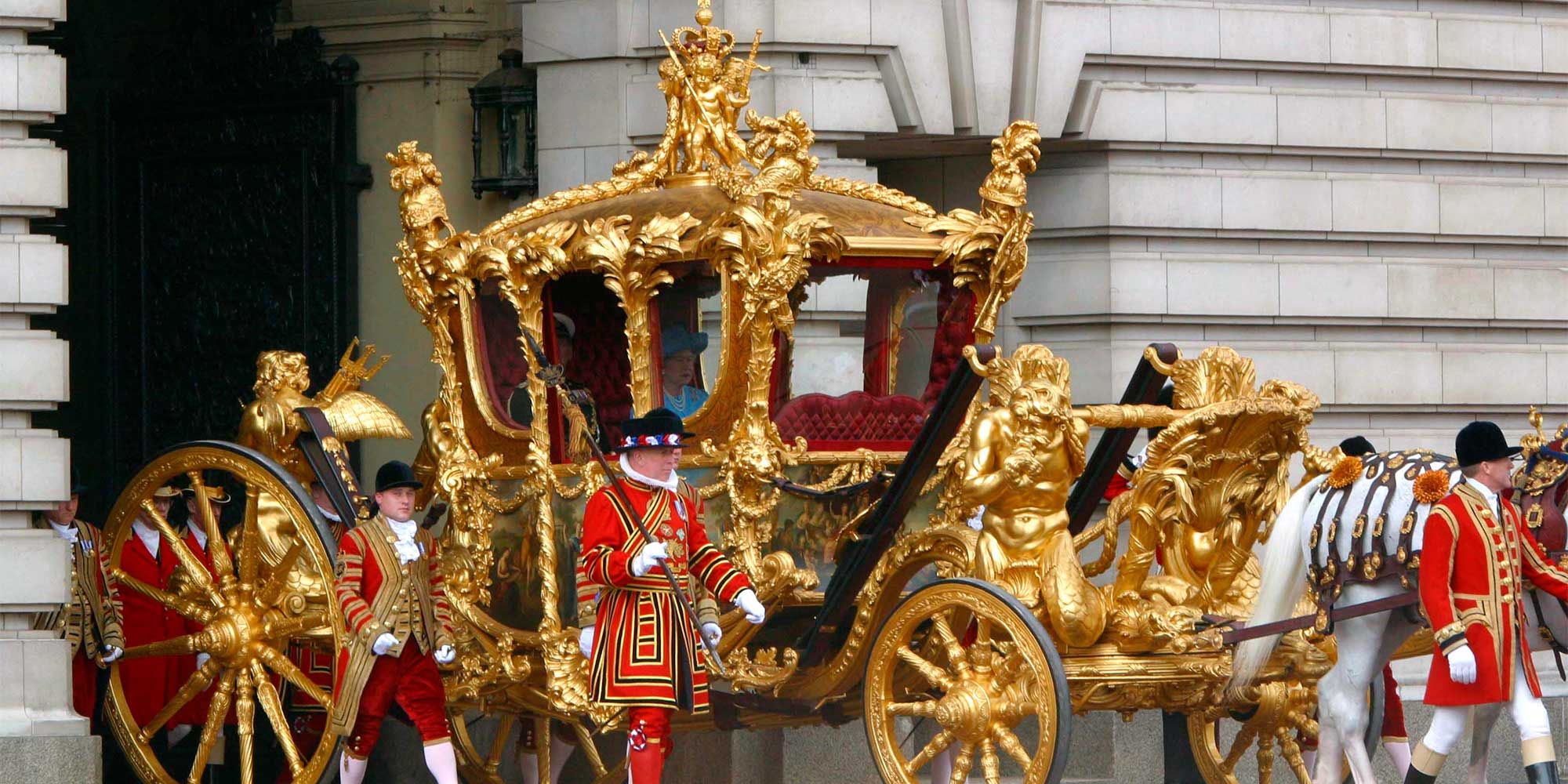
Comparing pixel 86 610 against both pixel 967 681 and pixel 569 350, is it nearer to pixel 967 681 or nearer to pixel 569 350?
pixel 569 350

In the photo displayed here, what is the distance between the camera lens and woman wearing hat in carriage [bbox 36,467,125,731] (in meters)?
12.6

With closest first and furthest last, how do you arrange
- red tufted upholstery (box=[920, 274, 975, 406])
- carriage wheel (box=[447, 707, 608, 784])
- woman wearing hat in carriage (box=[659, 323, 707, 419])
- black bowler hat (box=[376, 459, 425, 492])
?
woman wearing hat in carriage (box=[659, 323, 707, 419]), red tufted upholstery (box=[920, 274, 975, 406]), black bowler hat (box=[376, 459, 425, 492]), carriage wheel (box=[447, 707, 608, 784])

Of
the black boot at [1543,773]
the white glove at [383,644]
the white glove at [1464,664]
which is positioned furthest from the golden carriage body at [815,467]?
the black boot at [1543,773]

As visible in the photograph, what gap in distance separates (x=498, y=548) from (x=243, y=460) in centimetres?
114

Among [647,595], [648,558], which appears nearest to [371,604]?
[647,595]

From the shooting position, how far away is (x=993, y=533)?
10.7m

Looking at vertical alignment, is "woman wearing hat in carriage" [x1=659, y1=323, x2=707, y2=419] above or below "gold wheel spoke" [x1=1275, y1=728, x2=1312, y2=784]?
above

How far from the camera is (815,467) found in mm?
11656

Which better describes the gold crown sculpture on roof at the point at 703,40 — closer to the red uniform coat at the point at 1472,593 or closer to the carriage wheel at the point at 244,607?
the carriage wheel at the point at 244,607

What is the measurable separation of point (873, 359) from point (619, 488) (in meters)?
1.57

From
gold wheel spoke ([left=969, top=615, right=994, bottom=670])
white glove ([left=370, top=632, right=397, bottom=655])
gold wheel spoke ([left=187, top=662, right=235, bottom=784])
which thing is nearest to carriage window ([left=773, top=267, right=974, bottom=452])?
gold wheel spoke ([left=969, top=615, right=994, bottom=670])

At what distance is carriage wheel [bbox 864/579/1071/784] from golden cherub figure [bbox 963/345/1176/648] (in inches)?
7.4

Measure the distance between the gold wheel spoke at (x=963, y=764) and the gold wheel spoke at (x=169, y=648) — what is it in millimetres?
3476

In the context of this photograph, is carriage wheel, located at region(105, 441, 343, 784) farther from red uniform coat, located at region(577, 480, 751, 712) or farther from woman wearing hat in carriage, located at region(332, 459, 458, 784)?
red uniform coat, located at region(577, 480, 751, 712)
